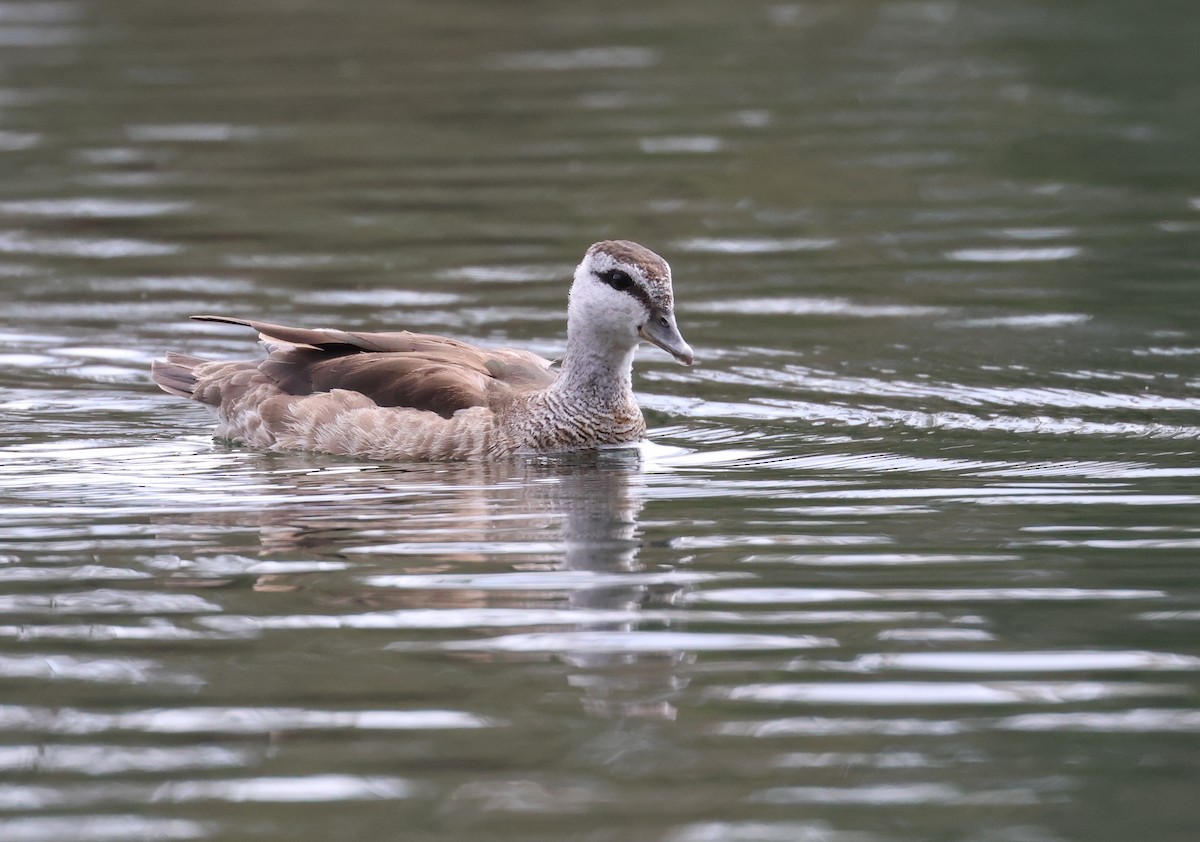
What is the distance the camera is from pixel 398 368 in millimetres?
11672

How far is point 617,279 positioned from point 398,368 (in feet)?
4.43

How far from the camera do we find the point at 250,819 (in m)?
6.11

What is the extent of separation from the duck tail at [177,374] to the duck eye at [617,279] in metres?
2.82

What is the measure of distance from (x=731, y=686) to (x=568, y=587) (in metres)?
1.43

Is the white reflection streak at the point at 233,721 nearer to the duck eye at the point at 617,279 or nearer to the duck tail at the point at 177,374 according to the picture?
the duck eye at the point at 617,279

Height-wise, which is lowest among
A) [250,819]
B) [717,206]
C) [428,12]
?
[250,819]

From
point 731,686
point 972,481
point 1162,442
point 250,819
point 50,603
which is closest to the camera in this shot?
point 250,819

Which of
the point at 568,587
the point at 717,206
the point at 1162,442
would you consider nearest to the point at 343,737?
the point at 568,587

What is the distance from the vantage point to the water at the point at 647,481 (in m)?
6.48

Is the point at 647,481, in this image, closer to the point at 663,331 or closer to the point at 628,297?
the point at 663,331

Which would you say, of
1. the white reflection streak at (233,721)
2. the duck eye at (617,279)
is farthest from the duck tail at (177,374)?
the white reflection streak at (233,721)

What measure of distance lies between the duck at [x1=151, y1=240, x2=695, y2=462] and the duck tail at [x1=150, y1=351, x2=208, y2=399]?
776 mm

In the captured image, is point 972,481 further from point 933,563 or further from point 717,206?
point 717,206

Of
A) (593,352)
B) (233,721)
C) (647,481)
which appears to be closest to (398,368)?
(593,352)
